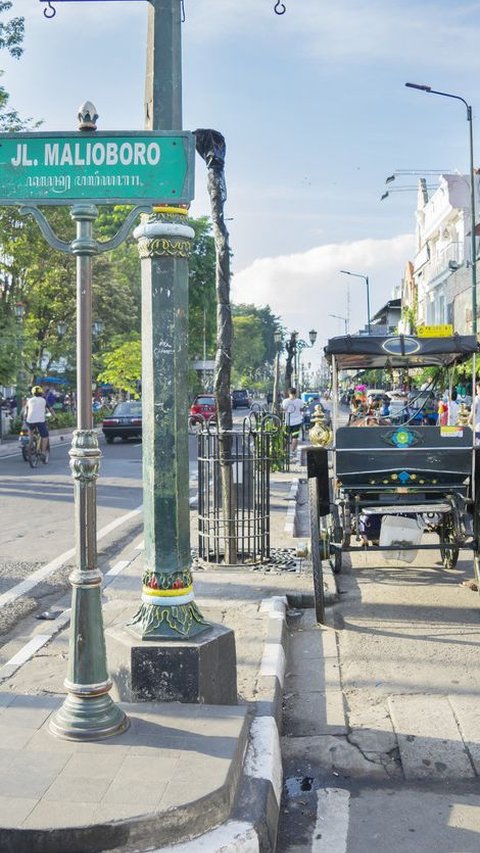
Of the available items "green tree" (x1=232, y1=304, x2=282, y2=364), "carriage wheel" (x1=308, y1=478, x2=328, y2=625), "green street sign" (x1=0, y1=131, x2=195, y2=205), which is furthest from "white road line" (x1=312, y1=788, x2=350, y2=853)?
"green tree" (x1=232, y1=304, x2=282, y2=364)

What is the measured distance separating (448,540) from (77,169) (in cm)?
569

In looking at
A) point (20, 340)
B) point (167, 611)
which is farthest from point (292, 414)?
point (167, 611)

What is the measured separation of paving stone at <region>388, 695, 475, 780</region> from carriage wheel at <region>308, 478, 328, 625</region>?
145 centimetres

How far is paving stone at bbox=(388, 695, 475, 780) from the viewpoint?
4.35m

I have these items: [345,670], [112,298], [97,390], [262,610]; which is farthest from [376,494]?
[97,390]

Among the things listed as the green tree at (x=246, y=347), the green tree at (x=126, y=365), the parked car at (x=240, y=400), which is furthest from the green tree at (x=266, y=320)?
the green tree at (x=126, y=365)

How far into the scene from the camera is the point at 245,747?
4078 millimetres

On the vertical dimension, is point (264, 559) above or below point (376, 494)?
below

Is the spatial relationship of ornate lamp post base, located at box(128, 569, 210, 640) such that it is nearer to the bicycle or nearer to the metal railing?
the metal railing

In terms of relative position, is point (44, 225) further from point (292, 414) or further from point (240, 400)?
point (240, 400)

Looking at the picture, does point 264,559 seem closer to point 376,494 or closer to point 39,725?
point 376,494

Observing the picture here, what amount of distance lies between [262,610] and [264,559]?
185cm

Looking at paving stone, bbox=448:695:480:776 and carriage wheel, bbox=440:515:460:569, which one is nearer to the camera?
paving stone, bbox=448:695:480:776

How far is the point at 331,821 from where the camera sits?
388 centimetres
